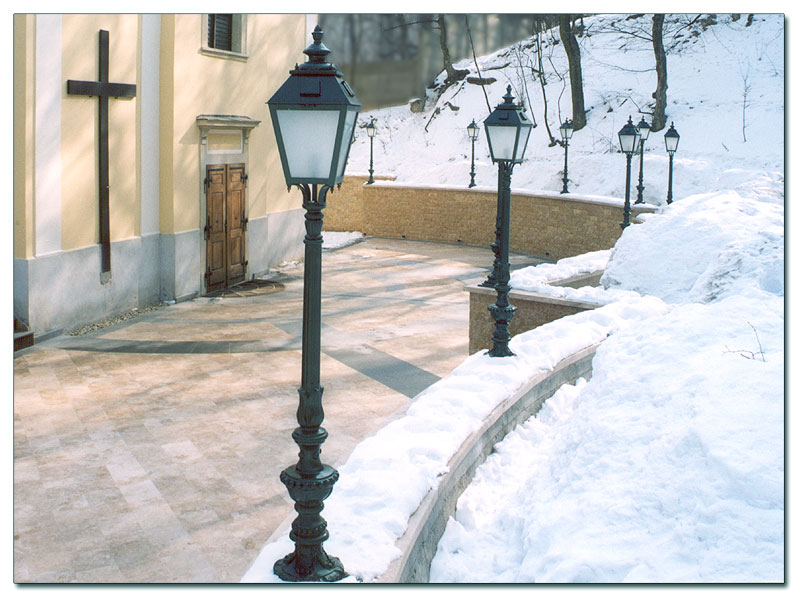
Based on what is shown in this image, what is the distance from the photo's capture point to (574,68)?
87.4 feet

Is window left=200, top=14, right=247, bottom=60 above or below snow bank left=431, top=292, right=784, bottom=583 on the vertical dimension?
above

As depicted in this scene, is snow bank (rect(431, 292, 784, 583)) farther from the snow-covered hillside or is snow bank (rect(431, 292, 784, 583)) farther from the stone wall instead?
the snow-covered hillside

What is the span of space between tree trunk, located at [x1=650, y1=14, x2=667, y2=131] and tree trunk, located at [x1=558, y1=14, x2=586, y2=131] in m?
2.28

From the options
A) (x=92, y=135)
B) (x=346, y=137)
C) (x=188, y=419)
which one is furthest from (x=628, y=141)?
(x=346, y=137)

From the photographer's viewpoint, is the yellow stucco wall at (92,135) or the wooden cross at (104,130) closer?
the yellow stucco wall at (92,135)

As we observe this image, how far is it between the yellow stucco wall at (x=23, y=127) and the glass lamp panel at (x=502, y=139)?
17.3ft

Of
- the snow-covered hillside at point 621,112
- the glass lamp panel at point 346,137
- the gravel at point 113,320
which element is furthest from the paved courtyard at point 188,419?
the snow-covered hillside at point 621,112

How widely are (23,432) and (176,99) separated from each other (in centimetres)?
701

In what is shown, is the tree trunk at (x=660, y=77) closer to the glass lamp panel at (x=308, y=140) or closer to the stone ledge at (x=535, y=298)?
the stone ledge at (x=535, y=298)

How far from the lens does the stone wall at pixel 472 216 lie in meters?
20.2

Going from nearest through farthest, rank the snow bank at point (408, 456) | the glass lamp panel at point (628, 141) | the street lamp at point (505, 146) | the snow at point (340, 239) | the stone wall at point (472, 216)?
the snow bank at point (408, 456) → the street lamp at point (505, 146) → the glass lamp panel at point (628, 141) → the stone wall at point (472, 216) → the snow at point (340, 239)

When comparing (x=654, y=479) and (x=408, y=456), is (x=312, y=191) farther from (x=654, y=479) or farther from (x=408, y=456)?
(x=654, y=479)

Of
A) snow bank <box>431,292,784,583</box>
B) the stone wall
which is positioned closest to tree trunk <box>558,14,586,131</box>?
the stone wall

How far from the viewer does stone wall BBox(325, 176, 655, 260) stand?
20156 mm
